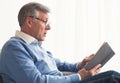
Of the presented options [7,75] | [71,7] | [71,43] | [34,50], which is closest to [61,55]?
[71,43]

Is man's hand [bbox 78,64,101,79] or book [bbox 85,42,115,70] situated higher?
book [bbox 85,42,115,70]

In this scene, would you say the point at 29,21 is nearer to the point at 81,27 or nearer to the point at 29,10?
the point at 29,10

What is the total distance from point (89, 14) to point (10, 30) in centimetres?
88

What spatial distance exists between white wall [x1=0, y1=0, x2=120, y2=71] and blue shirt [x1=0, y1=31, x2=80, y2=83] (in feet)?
2.56

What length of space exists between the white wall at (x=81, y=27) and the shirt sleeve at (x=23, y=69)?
0.95 m

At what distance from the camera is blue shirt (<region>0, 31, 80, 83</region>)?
1452 millimetres

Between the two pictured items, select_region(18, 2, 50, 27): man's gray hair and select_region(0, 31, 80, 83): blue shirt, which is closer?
select_region(0, 31, 80, 83): blue shirt

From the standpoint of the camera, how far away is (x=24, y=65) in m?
1.46

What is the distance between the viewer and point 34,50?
1732 mm

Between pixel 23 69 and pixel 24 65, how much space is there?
A: 0.03m

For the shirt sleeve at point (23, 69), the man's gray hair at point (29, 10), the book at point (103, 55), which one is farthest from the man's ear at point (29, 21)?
the book at point (103, 55)

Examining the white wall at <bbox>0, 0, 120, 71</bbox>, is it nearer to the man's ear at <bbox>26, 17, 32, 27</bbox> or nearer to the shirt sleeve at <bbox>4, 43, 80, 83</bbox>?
the man's ear at <bbox>26, 17, 32, 27</bbox>

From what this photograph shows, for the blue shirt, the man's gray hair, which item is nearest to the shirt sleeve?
the blue shirt

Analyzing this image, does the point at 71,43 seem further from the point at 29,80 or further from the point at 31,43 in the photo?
the point at 29,80
